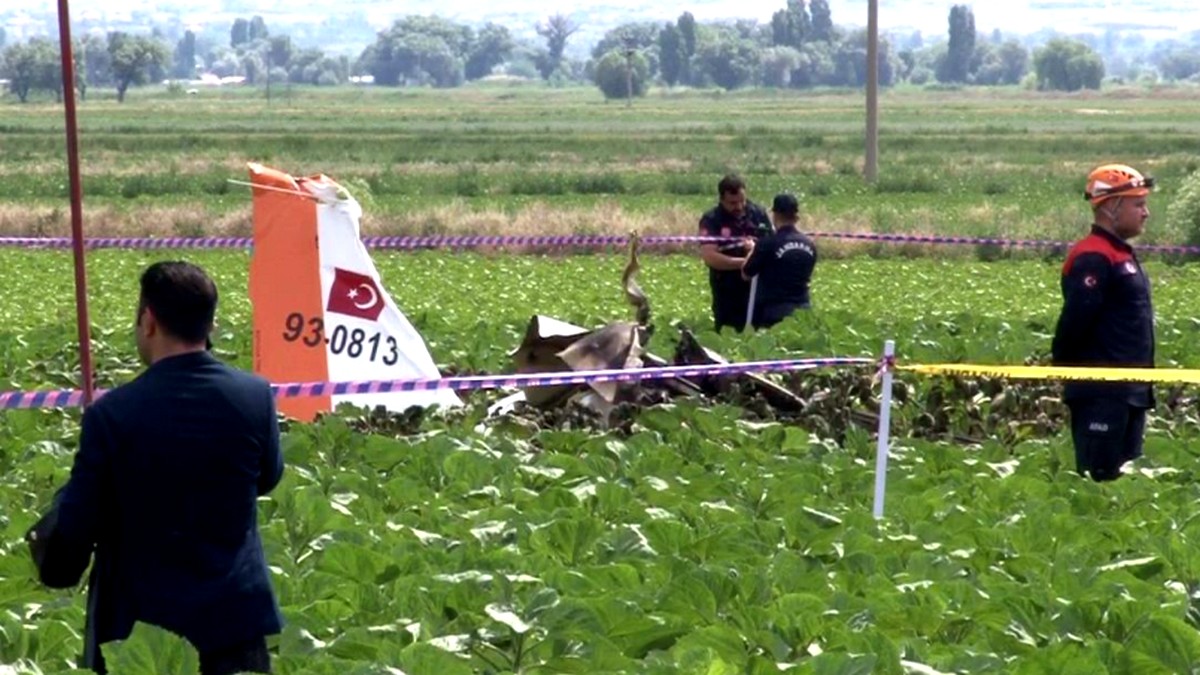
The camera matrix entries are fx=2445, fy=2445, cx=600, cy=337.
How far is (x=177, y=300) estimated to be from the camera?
5441 millimetres

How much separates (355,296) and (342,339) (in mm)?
231

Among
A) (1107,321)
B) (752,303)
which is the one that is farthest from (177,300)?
(752,303)

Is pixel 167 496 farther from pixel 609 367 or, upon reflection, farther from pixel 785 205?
pixel 785 205

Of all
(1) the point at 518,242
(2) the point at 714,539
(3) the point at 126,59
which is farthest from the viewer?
(3) the point at 126,59

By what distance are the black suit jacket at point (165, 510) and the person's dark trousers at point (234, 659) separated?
0.11 ft

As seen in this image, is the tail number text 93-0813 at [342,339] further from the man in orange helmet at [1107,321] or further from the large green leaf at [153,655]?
the large green leaf at [153,655]

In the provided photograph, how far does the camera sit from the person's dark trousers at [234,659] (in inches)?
218

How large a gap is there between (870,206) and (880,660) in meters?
37.0

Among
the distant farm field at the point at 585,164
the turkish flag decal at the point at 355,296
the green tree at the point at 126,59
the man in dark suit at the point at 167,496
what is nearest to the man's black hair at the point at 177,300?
the man in dark suit at the point at 167,496

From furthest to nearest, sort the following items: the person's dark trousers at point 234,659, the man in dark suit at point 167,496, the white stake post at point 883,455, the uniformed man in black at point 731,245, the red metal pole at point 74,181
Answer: the uniformed man in black at point 731,245
the white stake post at point 883,455
the red metal pole at point 74,181
the person's dark trousers at point 234,659
the man in dark suit at point 167,496

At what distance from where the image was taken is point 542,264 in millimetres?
29422

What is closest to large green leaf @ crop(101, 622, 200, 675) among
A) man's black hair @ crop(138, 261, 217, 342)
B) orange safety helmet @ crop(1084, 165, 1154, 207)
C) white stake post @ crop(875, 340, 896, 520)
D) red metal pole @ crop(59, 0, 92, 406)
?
man's black hair @ crop(138, 261, 217, 342)

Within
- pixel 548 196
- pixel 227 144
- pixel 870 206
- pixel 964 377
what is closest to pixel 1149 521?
pixel 964 377

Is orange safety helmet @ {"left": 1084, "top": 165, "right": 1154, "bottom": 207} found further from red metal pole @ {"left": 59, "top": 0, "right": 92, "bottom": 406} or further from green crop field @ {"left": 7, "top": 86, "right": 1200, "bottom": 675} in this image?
red metal pole @ {"left": 59, "top": 0, "right": 92, "bottom": 406}
